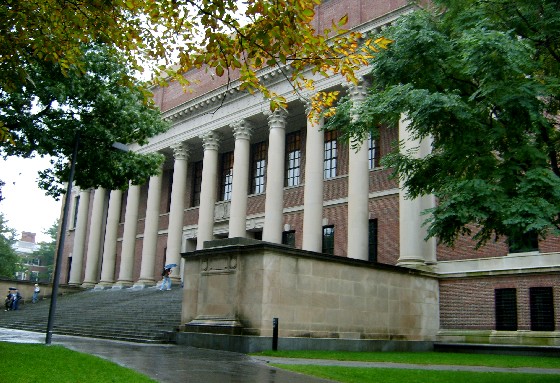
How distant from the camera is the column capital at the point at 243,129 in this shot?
32.8m

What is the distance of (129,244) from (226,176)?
8.07 m

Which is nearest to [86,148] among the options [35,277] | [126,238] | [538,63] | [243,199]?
[243,199]

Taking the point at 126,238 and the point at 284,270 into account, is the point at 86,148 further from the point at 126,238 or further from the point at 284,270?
the point at 126,238

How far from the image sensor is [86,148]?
803 inches

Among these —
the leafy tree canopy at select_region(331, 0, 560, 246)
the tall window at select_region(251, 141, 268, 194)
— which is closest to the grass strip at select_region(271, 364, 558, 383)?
the leafy tree canopy at select_region(331, 0, 560, 246)

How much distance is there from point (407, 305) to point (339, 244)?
9.21 metres

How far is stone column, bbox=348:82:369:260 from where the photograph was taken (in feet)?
81.6

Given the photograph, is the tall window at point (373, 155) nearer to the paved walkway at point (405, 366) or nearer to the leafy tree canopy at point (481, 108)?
the leafy tree canopy at point (481, 108)

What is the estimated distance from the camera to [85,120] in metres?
20.0

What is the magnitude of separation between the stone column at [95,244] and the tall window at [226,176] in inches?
416

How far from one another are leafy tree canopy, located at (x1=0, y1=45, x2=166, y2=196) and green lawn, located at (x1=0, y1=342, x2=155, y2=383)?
23.6 feet

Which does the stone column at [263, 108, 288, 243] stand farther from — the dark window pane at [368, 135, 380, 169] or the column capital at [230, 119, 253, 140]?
the dark window pane at [368, 135, 380, 169]

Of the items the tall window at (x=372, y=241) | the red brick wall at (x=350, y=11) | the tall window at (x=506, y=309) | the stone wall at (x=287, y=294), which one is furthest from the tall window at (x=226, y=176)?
the tall window at (x=506, y=309)

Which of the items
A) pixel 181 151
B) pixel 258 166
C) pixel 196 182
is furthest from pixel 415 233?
pixel 196 182
